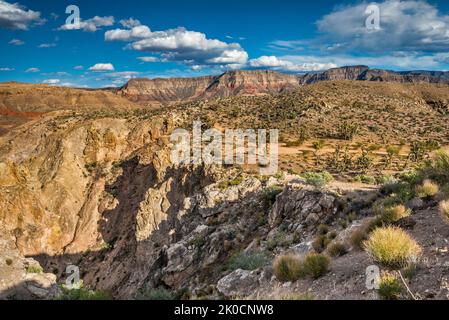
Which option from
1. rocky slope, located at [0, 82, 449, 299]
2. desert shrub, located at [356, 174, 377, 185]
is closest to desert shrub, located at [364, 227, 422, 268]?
rocky slope, located at [0, 82, 449, 299]

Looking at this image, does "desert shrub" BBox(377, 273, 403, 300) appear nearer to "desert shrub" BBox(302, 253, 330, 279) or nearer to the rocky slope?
the rocky slope

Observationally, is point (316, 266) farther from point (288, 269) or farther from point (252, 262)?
point (252, 262)

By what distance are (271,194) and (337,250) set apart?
842 cm

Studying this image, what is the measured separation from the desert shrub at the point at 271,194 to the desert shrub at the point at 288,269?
8.59 m

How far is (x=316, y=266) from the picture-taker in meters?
7.76

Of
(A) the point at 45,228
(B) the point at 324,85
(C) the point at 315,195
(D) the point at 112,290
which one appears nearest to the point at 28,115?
(B) the point at 324,85

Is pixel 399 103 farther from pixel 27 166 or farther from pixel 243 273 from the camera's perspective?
pixel 243 273

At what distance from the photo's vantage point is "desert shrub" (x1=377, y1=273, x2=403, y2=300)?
5.97 metres

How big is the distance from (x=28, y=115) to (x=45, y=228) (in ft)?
374

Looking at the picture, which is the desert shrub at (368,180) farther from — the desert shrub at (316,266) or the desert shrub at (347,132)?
the desert shrub at (347,132)

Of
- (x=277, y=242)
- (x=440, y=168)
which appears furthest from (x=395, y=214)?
(x=277, y=242)

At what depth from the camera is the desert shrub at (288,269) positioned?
7887mm

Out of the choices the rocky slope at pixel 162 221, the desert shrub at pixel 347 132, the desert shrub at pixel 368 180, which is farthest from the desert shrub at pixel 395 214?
the desert shrub at pixel 347 132

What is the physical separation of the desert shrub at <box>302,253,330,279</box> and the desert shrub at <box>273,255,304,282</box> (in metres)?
0.14
